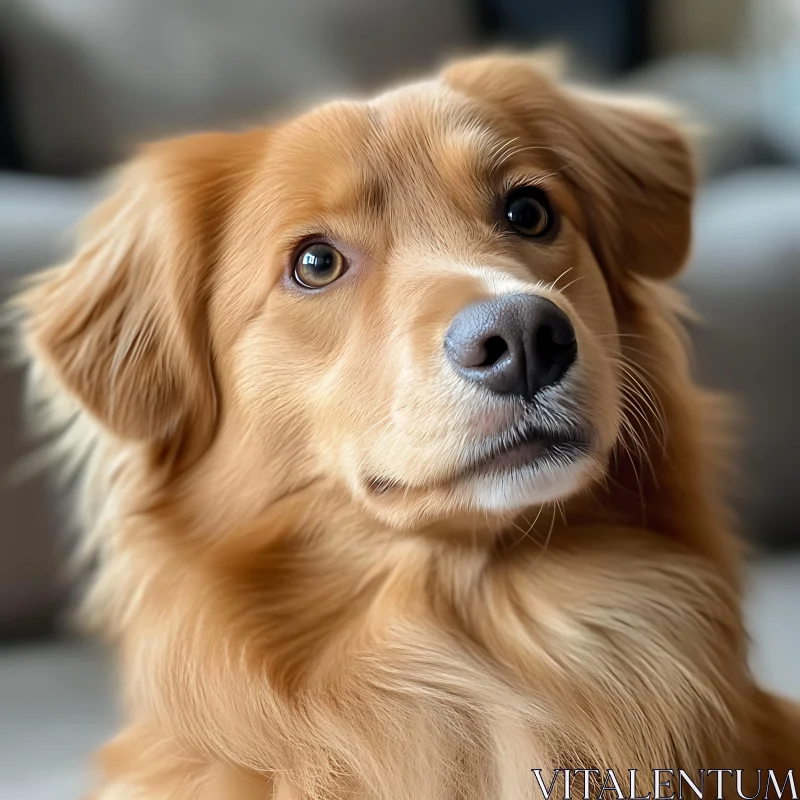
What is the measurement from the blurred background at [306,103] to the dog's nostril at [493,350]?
0.83m

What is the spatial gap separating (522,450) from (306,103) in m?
0.96

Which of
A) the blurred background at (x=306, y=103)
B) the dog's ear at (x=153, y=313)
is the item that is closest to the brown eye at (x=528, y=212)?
the dog's ear at (x=153, y=313)

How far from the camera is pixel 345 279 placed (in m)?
1.11

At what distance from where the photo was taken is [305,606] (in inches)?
44.9

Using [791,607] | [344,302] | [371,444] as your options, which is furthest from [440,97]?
[791,607]

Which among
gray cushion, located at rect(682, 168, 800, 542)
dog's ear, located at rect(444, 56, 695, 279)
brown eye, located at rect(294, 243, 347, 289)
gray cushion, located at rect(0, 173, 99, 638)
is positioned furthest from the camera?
gray cushion, located at rect(682, 168, 800, 542)

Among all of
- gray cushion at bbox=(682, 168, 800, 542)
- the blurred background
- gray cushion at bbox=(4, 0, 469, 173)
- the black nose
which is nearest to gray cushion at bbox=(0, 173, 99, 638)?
the blurred background

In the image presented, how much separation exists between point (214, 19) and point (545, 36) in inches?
26.3

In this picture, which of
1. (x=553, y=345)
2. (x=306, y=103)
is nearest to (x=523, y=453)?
(x=553, y=345)

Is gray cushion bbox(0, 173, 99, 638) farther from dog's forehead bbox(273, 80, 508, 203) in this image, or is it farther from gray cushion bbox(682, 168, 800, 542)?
gray cushion bbox(682, 168, 800, 542)

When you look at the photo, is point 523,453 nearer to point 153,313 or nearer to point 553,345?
point 553,345

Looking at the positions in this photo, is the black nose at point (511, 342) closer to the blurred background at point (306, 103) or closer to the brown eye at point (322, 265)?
the brown eye at point (322, 265)

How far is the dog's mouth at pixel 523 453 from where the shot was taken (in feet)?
3.13

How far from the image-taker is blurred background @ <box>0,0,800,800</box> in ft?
5.41
